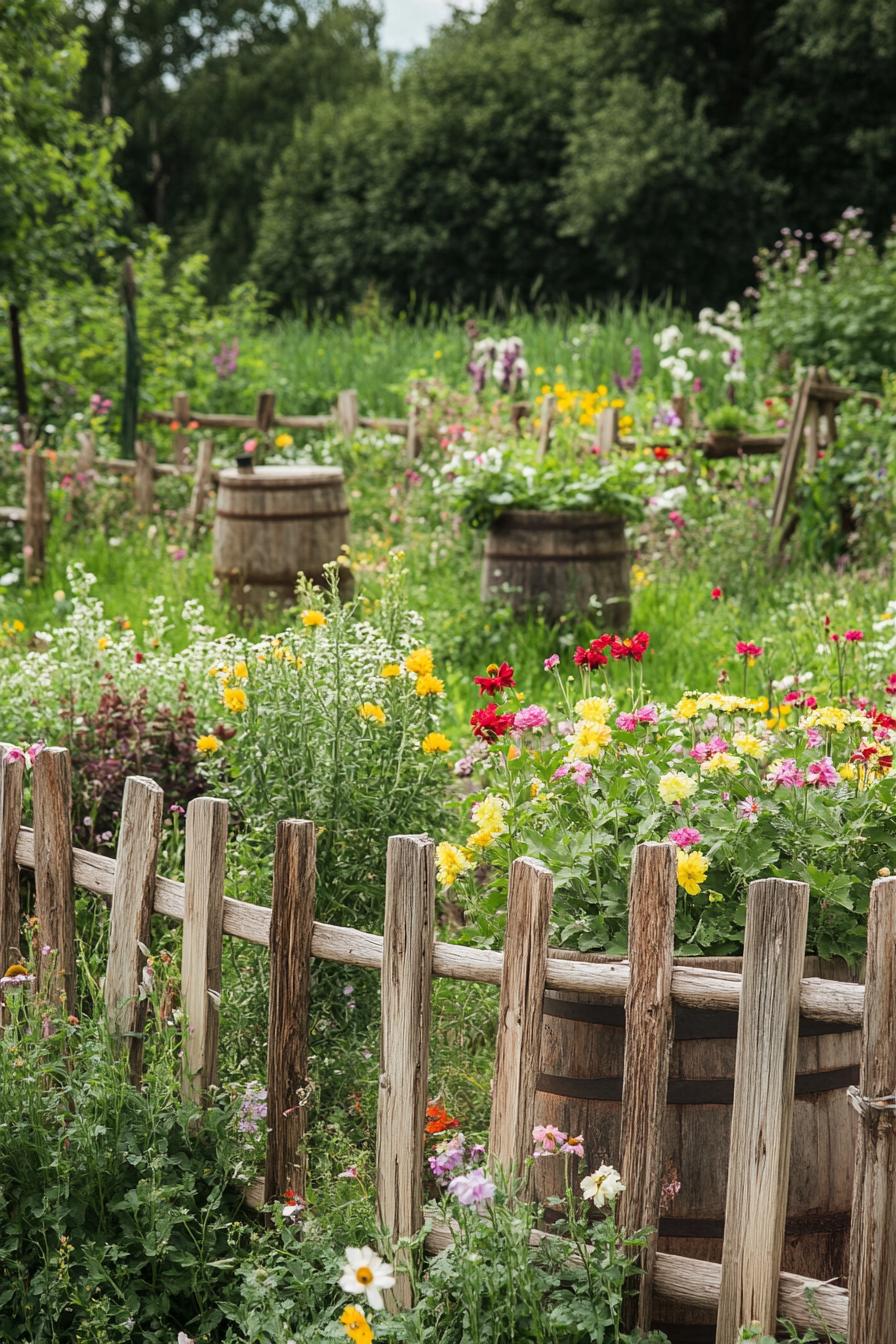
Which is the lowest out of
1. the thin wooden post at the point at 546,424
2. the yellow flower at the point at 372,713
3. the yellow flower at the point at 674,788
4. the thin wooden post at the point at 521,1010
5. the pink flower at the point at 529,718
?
the thin wooden post at the point at 521,1010

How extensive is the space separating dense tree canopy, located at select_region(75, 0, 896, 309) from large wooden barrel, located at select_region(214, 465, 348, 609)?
1593cm

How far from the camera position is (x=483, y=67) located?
91.4ft

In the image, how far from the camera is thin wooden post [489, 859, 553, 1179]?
2402mm

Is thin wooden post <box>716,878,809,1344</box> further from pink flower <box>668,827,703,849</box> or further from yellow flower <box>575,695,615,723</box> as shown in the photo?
yellow flower <box>575,695,615,723</box>

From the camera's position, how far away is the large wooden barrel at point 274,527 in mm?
6820


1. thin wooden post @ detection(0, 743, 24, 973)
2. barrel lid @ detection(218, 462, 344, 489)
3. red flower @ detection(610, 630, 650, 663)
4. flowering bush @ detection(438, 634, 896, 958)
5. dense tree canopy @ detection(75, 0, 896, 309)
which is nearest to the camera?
flowering bush @ detection(438, 634, 896, 958)

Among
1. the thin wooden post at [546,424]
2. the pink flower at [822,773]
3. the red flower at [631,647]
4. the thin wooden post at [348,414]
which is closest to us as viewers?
the pink flower at [822,773]

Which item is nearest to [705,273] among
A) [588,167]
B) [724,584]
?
[588,167]

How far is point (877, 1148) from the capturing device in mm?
2180

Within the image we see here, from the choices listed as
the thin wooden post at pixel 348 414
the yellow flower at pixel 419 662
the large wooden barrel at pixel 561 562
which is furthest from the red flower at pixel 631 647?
the thin wooden post at pixel 348 414

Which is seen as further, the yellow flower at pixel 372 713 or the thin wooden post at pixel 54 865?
the yellow flower at pixel 372 713

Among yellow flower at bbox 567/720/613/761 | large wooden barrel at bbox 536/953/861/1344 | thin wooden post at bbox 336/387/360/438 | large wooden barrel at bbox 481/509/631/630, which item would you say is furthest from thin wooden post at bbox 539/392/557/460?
large wooden barrel at bbox 536/953/861/1344

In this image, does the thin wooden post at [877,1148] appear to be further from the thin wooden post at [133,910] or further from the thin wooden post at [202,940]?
the thin wooden post at [133,910]

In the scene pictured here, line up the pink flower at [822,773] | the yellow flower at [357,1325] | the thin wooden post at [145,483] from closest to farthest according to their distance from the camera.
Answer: the yellow flower at [357,1325] < the pink flower at [822,773] < the thin wooden post at [145,483]
